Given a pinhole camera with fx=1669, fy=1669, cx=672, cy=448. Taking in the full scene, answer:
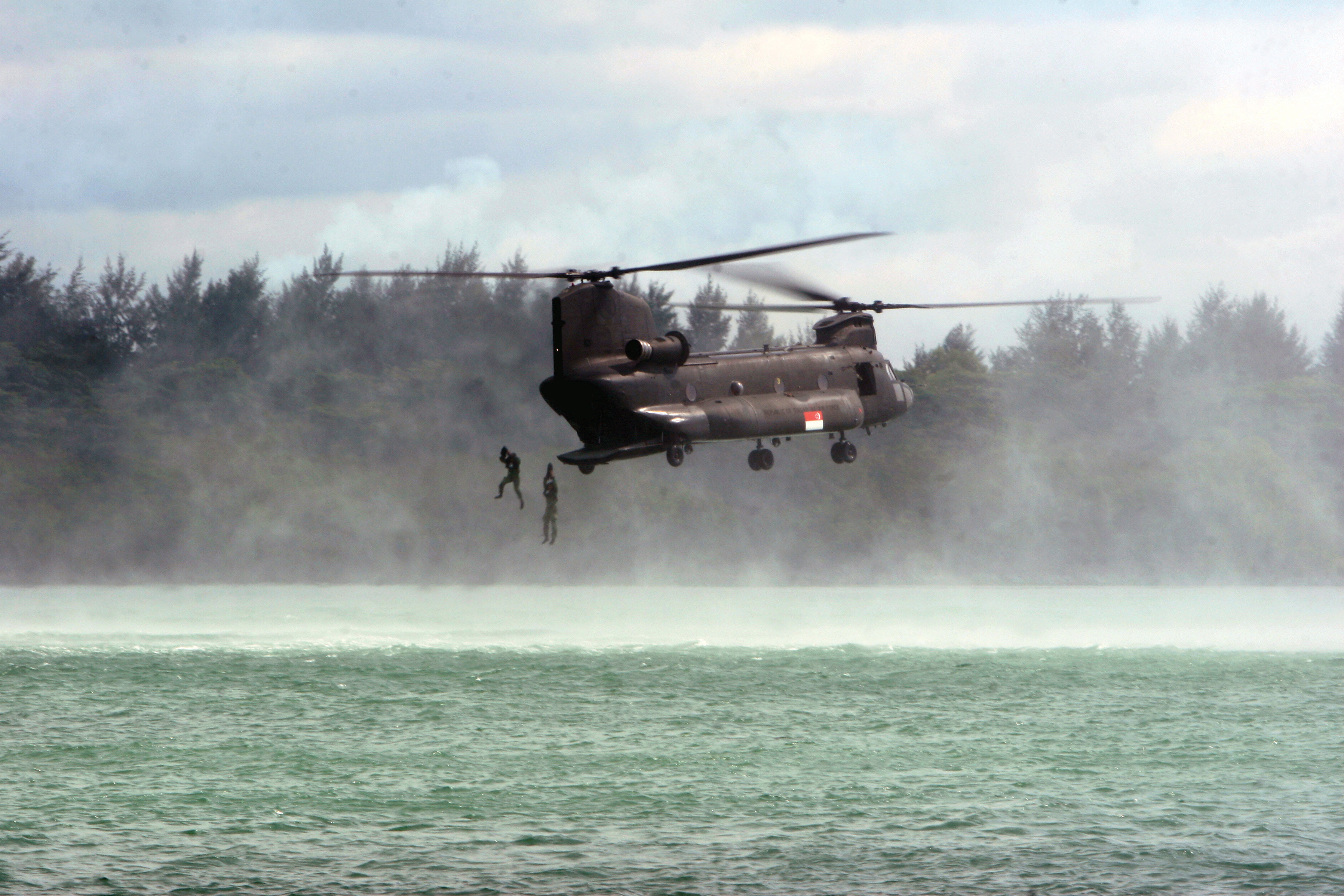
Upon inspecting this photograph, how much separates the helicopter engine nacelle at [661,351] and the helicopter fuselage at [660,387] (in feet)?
0.08

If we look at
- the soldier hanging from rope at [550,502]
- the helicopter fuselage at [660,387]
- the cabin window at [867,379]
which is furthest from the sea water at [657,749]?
the cabin window at [867,379]

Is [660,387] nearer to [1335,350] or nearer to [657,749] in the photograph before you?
[657,749]

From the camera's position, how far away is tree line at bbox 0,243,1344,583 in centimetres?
11688

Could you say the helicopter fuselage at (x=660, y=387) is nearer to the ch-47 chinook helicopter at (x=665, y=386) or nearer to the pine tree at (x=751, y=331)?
the ch-47 chinook helicopter at (x=665, y=386)

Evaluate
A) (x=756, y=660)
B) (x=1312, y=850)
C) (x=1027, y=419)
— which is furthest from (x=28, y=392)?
(x=1312, y=850)

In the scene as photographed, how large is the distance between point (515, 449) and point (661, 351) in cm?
7077

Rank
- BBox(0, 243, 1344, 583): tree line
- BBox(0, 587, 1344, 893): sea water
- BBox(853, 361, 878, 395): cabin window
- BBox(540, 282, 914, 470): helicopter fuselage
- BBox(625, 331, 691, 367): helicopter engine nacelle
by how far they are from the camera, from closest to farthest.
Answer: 1. BBox(0, 587, 1344, 893): sea water
2. BBox(540, 282, 914, 470): helicopter fuselage
3. BBox(625, 331, 691, 367): helicopter engine nacelle
4. BBox(853, 361, 878, 395): cabin window
5. BBox(0, 243, 1344, 583): tree line

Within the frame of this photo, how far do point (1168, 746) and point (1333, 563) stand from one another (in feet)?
277

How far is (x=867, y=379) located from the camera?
172 feet

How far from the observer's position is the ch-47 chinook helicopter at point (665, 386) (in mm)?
46438


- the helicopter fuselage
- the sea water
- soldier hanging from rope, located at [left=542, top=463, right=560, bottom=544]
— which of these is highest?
the helicopter fuselage

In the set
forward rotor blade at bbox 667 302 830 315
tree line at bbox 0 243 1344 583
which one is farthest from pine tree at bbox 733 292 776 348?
forward rotor blade at bbox 667 302 830 315

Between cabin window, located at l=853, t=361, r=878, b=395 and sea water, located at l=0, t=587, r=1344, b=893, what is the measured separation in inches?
490

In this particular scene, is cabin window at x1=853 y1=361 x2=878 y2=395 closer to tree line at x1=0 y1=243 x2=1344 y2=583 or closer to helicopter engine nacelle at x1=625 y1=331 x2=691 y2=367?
helicopter engine nacelle at x1=625 y1=331 x2=691 y2=367
